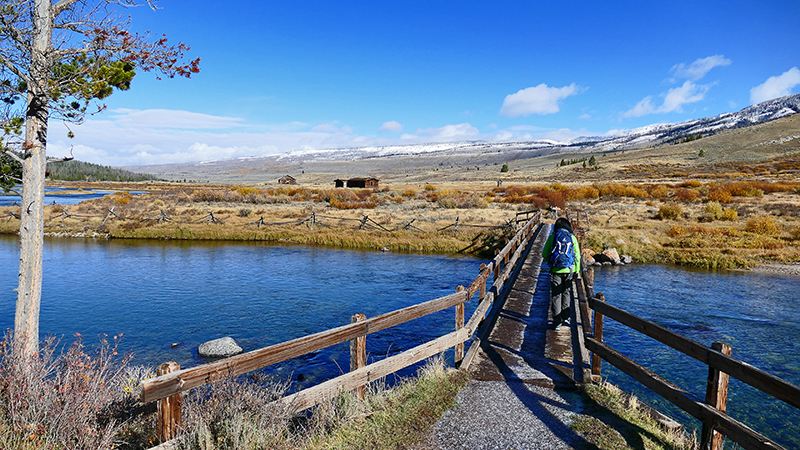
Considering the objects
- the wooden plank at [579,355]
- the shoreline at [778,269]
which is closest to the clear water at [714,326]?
the shoreline at [778,269]

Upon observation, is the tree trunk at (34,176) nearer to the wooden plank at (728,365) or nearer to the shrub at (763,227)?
the wooden plank at (728,365)

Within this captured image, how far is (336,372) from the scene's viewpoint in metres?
9.95

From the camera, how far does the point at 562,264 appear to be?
8.41 m

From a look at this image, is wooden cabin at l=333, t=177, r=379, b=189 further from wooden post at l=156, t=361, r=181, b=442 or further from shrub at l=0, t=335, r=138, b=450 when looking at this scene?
wooden post at l=156, t=361, r=181, b=442

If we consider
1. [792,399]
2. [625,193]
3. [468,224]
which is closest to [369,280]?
[468,224]

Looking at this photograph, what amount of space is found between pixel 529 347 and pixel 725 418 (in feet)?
12.9

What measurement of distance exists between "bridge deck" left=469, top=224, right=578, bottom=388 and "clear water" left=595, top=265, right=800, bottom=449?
165 centimetres

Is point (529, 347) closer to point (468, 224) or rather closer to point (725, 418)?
point (725, 418)

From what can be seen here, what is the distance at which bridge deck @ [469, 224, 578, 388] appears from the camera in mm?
6602

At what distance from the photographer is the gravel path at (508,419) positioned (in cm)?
468

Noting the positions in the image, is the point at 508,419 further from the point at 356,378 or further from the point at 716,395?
the point at 716,395

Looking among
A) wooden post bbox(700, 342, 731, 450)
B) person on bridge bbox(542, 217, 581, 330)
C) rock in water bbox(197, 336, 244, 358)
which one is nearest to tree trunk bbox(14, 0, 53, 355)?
rock in water bbox(197, 336, 244, 358)

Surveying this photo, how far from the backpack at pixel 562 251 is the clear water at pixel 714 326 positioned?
248 centimetres

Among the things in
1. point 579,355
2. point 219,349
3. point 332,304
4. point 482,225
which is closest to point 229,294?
point 332,304
